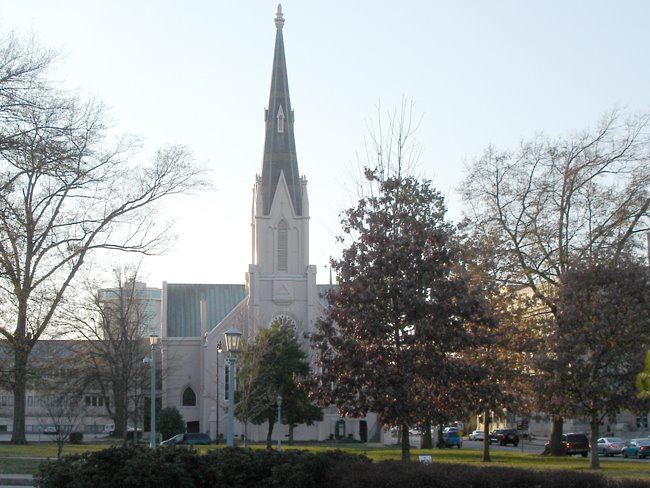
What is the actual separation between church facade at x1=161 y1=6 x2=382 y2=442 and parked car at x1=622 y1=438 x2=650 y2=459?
Answer: 76.7ft

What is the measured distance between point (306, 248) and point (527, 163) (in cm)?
3342

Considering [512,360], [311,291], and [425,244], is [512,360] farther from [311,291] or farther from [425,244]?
[311,291]

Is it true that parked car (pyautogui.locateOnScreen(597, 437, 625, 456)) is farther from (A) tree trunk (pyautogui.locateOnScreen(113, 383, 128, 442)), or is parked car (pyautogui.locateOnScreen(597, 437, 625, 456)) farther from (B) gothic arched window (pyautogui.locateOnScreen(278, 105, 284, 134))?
(B) gothic arched window (pyautogui.locateOnScreen(278, 105, 284, 134))

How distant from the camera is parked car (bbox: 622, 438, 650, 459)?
1998 inches

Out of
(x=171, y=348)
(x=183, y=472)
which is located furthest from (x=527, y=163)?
(x=171, y=348)

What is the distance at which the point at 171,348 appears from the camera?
77.8 m

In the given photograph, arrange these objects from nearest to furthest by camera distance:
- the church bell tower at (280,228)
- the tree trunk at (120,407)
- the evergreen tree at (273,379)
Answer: the tree trunk at (120,407) < the evergreen tree at (273,379) < the church bell tower at (280,228)

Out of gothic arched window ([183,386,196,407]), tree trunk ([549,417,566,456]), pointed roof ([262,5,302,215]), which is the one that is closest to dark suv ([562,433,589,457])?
tree trunk ([549,417,566,456])

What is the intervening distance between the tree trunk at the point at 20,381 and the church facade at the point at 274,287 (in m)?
23.6

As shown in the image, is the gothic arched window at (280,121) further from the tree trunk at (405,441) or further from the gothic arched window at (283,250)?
the tree trunk at (405,441)

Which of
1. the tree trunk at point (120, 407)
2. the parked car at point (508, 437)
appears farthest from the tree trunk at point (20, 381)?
the parked car at point (508, 437)

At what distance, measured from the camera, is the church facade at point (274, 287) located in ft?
239

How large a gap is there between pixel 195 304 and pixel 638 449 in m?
42.7

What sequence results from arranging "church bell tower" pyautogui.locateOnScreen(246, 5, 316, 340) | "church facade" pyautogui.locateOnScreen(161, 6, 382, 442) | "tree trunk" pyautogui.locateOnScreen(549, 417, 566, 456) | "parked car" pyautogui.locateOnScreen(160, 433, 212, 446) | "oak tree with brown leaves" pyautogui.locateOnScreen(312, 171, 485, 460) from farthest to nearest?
"church bell tower" pyautogui.locateOnScreen(246, 5, 316, 340), "church facade" pyautogui.locateOnScreen(161, 6, 382, 442), "parked car" pyautogui.locateOnScreen(160, 433, 212, 446), "tree trunk" pyautogui.locateOnScreen(549, 417, 566, 456), "oak tree with brown leaves" pyautogui.locateOnScreen(312, 171, 485, 460)
